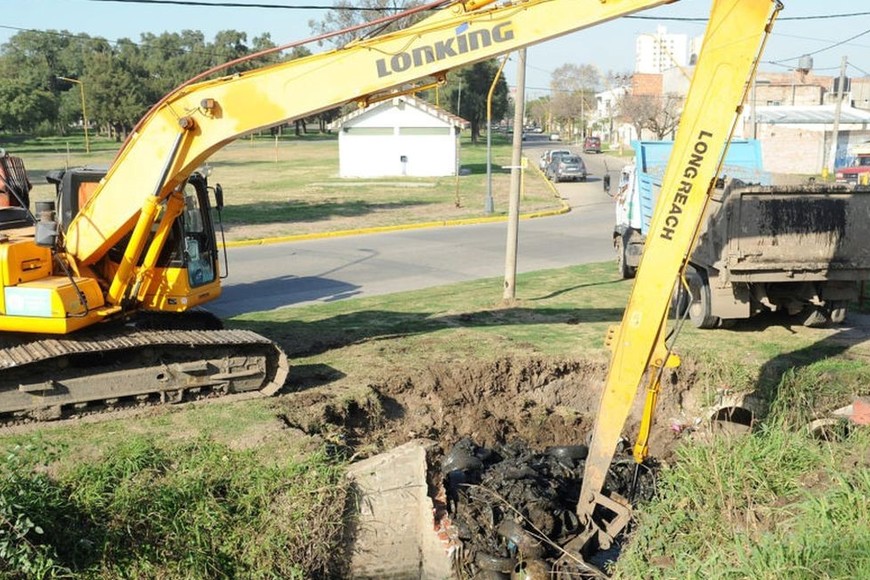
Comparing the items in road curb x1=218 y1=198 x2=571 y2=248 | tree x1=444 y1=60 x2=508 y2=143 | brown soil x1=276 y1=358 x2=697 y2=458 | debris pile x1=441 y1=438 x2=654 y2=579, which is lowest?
debris pile x1=441 y1=438 x2=654 y2=579

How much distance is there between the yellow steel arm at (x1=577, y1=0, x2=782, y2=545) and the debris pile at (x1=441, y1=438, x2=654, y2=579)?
2.67ft

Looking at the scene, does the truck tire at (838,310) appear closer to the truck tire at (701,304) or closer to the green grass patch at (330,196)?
the truck tire at (701,304)

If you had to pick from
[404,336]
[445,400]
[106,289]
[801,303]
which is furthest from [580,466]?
[106,289]

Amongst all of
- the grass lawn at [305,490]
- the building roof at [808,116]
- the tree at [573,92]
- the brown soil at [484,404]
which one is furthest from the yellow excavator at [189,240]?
the tree at [573,92]

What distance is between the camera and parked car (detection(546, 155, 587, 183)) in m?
42.8

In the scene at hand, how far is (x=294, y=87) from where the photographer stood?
8.20m

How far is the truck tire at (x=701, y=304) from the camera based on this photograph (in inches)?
452

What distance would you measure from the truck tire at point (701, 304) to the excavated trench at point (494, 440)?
1.52 meters

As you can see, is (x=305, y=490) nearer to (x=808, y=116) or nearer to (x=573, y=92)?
(x=808, y=116)

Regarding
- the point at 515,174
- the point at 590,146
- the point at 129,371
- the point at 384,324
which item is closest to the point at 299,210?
the point at 515,174

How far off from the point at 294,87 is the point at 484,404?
4325 mm

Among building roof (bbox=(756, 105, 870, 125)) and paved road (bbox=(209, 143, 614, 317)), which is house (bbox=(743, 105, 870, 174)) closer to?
building roof (bbox=(756, 105, 870, 125))

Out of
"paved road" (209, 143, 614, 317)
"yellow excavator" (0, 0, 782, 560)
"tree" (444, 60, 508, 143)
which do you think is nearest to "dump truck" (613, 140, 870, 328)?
"yellow excavator" (0, 0, 782, 560)

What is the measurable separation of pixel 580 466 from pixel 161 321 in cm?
493
